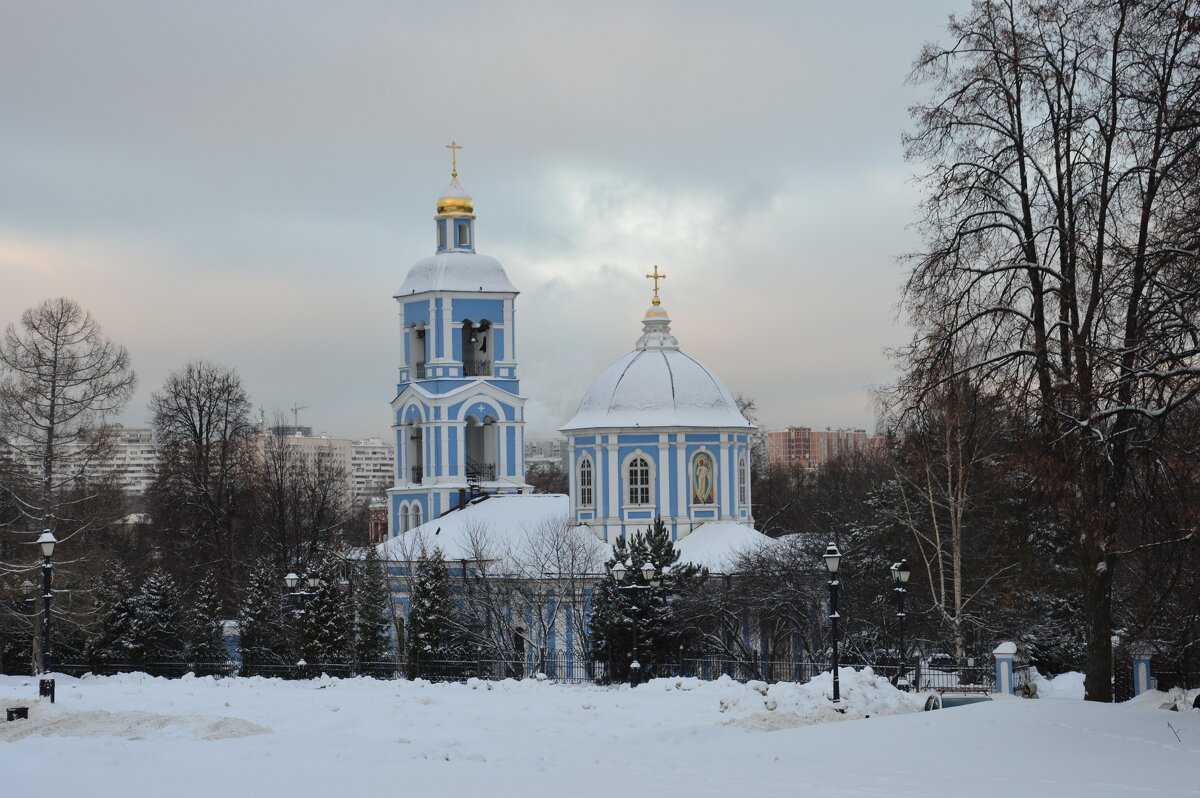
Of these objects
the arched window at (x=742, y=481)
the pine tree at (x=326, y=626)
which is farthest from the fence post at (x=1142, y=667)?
the pine tree at (x=326, y=626)

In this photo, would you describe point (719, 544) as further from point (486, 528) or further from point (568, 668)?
point (486, 528)

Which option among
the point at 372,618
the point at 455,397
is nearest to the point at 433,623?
the point at 372,618

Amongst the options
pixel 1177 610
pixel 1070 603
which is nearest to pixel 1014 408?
pixel 1177 610

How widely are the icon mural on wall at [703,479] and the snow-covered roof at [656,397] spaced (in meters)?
1.14

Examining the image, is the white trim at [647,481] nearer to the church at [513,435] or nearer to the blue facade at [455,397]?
the church at [513,435]

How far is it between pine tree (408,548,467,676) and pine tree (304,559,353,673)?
231 cm

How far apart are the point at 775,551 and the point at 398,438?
1643cm

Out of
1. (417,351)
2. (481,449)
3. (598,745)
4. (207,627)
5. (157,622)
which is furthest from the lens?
(481,449)

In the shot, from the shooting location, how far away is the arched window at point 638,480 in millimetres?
43094

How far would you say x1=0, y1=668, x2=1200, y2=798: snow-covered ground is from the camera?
13773 millimetres

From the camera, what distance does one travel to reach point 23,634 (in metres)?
36.4

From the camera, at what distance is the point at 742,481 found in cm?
4450

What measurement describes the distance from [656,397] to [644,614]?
11.9m

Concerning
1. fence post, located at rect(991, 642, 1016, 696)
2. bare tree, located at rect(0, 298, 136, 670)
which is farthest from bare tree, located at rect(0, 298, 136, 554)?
fence post, located at rect(991, 642, 1016, 696)
